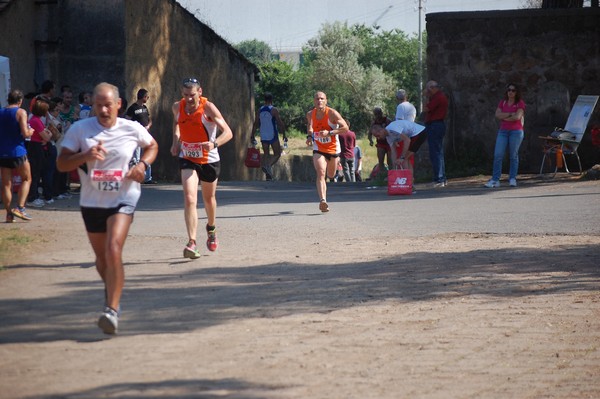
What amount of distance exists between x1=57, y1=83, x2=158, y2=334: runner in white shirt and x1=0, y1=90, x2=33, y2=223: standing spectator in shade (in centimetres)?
741

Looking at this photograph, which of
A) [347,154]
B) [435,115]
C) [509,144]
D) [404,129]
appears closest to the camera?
[404,129]

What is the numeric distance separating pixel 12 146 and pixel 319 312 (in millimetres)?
8095

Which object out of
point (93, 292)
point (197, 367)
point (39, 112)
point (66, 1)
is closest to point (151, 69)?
point (66, 1)

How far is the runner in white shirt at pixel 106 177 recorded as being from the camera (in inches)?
300

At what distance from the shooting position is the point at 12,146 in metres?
15.2

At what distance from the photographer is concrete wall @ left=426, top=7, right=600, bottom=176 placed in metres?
Answer: 24.9

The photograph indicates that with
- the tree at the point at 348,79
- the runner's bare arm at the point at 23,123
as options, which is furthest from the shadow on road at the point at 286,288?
the tree at the point at 348,79

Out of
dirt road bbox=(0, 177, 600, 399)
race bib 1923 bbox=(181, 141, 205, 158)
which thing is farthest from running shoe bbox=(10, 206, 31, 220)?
race bib 1923 bbox=(181, 141, 205, 158)

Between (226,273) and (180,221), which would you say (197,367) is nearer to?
(226,273)

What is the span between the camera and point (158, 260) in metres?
11.5

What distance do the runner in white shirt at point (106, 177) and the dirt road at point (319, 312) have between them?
1.84ft

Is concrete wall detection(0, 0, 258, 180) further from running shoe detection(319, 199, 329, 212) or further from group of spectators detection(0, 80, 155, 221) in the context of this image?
running shoe detection(319, 199, 329, 212)

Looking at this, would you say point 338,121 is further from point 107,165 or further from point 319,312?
point 107,165

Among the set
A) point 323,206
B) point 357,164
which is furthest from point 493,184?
point 357,164
